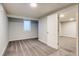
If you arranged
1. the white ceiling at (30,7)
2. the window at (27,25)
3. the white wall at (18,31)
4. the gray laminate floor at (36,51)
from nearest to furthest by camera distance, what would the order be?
the white ceiling at (30,7) → the gray laminate floor at (36,51) → the white wall at (18,31) → the window at (27,25)

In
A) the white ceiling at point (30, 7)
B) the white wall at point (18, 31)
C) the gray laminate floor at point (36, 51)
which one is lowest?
the gray laminate floor at point (36, 51)

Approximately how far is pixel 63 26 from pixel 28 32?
11.5 feet

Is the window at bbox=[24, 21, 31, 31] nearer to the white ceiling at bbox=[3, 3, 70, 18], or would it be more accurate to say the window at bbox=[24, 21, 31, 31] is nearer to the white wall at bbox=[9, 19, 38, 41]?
the white wall at bbox=[9, 19, 38, 41]

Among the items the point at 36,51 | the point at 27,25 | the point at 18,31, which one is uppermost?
the point at 27,25

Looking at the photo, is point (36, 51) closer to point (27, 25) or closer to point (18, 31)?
point (18, 31)

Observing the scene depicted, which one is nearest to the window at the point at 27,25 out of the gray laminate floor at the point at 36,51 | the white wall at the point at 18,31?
the white wall at the point at 18,31

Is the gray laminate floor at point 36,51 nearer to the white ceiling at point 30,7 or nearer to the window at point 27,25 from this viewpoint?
the white ceiling at point 30,7

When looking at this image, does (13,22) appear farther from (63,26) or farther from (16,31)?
(63,26)

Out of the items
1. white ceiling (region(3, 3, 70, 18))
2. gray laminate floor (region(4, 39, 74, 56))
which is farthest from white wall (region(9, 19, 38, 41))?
white ceiling (region(3, 3, 70, 18))

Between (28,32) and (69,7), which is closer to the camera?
(69,7)

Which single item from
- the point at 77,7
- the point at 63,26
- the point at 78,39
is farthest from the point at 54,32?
the point at 63,26

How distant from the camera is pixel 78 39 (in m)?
2.38

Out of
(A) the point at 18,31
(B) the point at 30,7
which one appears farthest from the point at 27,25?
(B) the point at 30,7

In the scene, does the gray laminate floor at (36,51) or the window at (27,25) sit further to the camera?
the window at (27,25)
